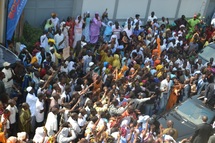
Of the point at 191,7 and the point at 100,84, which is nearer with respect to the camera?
the point at 100,84

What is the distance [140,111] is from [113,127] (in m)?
1.98

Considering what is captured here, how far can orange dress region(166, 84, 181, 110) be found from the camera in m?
10.6

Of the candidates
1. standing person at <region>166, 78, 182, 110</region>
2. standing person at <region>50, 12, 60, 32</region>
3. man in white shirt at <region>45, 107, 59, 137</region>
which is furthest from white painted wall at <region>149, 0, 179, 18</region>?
man in white shirt at <region>45, 107, 59, 137</region>

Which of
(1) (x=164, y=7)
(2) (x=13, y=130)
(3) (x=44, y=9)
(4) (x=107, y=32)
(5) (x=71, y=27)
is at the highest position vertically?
(1) (x=164, y=7)

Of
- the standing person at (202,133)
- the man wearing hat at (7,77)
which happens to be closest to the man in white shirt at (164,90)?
the standing person at (202,133)

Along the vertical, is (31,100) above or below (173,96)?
above

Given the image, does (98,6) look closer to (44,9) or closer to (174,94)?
(44,9)

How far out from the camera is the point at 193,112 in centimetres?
967

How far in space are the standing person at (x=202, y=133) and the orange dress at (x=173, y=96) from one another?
2270 millimetres

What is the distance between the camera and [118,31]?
13.6m

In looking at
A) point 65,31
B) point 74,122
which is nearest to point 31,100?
point 74,122

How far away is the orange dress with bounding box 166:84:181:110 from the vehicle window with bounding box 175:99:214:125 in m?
0.70

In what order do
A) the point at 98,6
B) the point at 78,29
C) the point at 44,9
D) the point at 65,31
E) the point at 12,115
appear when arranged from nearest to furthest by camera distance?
the point at 12,115
the point at 65,31
the point at 78,29
the point at 44,9
the point at 98,6

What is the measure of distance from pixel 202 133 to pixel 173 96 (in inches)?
95.9
